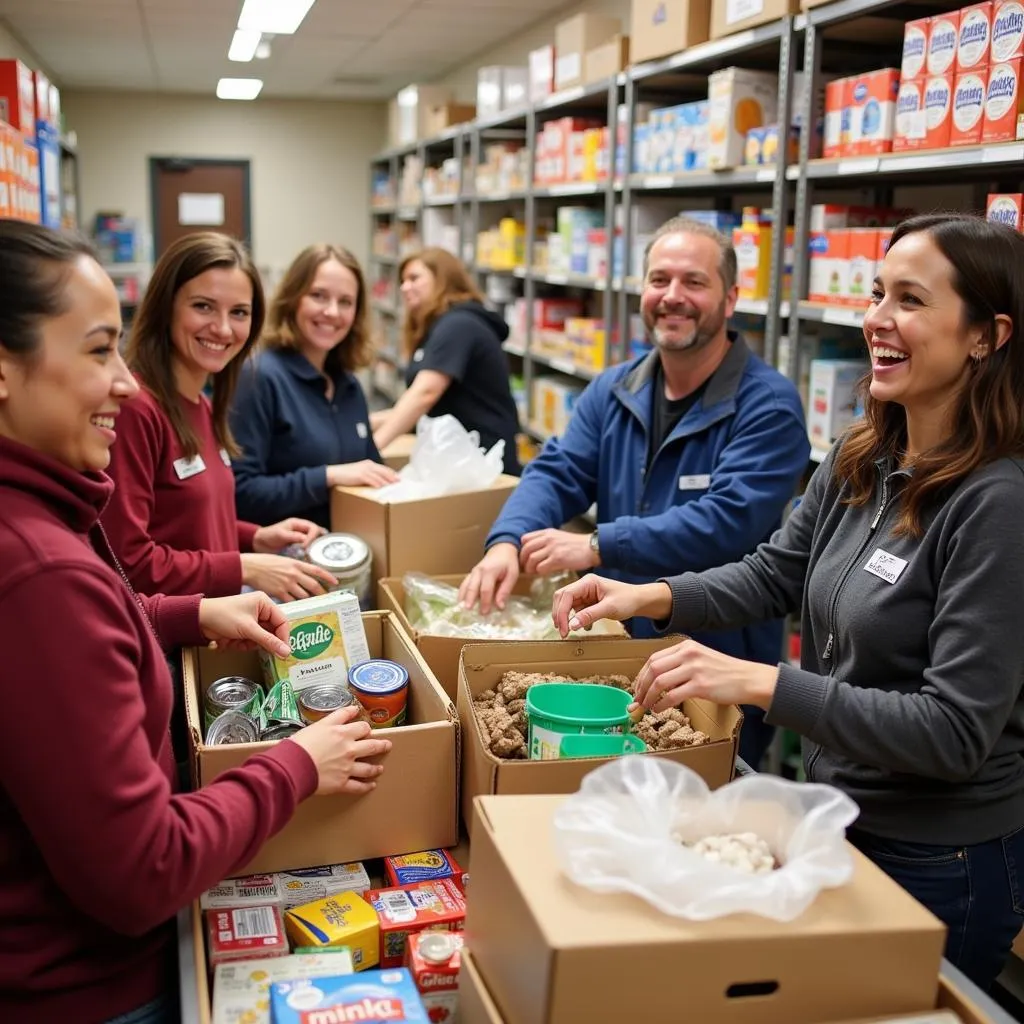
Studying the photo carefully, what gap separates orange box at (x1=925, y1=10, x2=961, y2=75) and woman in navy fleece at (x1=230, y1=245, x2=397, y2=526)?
174 centimetres

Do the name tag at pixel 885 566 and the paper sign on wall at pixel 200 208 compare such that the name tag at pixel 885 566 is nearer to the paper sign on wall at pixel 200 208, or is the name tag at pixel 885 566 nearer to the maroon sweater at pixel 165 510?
the maroon sweater at pixel 165 510

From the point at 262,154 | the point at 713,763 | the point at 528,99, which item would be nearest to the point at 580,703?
the point at 713,763

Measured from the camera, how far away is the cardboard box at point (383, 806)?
153 cm

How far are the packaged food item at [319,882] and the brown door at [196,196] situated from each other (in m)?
10.6

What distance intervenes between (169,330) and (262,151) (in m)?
9.88

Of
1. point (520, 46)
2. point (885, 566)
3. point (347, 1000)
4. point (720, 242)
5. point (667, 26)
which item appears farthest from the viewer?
point (520, 46)

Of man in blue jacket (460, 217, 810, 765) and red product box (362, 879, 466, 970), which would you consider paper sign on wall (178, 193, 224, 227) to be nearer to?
man in blue jacket (460, 217, 810, 765)

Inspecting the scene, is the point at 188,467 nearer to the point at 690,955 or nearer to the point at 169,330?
the point at 169,330

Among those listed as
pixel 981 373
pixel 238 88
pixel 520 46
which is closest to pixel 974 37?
pixel 981 373

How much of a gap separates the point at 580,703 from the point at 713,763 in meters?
0.24

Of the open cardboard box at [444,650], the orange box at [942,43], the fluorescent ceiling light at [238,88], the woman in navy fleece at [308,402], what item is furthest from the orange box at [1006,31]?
the fluorescent ceiling light at [238,88]

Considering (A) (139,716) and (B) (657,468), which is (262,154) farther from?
(A) (139,716)

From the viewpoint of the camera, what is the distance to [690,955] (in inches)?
41.2

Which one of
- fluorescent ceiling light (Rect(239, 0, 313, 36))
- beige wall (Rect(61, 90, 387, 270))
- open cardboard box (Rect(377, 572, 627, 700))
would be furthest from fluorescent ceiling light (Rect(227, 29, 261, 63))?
open cardboard box (Rect(377, 572, 627, 700))
